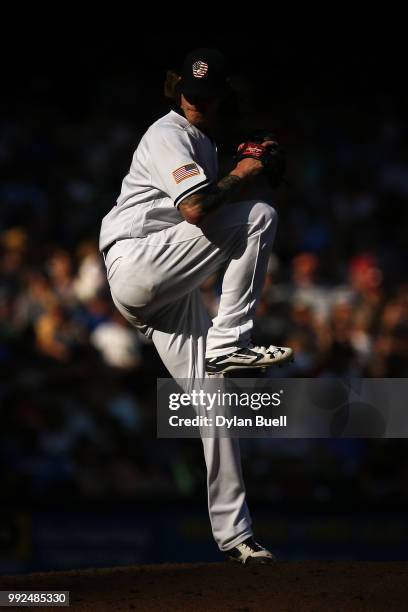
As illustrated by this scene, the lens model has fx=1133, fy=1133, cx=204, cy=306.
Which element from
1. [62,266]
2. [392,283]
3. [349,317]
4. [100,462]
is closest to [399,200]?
[392,283]

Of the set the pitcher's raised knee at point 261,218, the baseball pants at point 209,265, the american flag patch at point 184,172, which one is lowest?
the baseball pants at point 209,265

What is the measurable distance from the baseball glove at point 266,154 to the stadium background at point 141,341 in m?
0.20

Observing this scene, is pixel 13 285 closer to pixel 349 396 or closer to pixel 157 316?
pixel 349 396

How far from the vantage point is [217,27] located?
640 inches

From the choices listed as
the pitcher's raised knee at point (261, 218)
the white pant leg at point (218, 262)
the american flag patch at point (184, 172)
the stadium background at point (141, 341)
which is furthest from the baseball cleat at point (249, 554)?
the stadium background at point (141, 341)

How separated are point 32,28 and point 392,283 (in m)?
6.74

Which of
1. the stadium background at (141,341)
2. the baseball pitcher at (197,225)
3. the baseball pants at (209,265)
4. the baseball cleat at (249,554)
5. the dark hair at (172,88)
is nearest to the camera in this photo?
the baseball pitcher at (197,225)

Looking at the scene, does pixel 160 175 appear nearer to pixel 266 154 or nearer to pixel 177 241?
pixel 177 241

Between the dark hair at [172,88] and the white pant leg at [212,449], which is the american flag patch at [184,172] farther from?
the white pant leg at [212,449]

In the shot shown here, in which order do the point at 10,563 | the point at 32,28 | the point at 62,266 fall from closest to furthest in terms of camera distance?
the point at 10,563, the point at 62,266, the point at 32,28

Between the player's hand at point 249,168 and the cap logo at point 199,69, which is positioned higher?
the cap logo at point 199,69

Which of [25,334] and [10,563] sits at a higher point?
[25,334]

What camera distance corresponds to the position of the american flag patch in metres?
5.08

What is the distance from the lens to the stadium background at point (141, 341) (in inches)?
324
